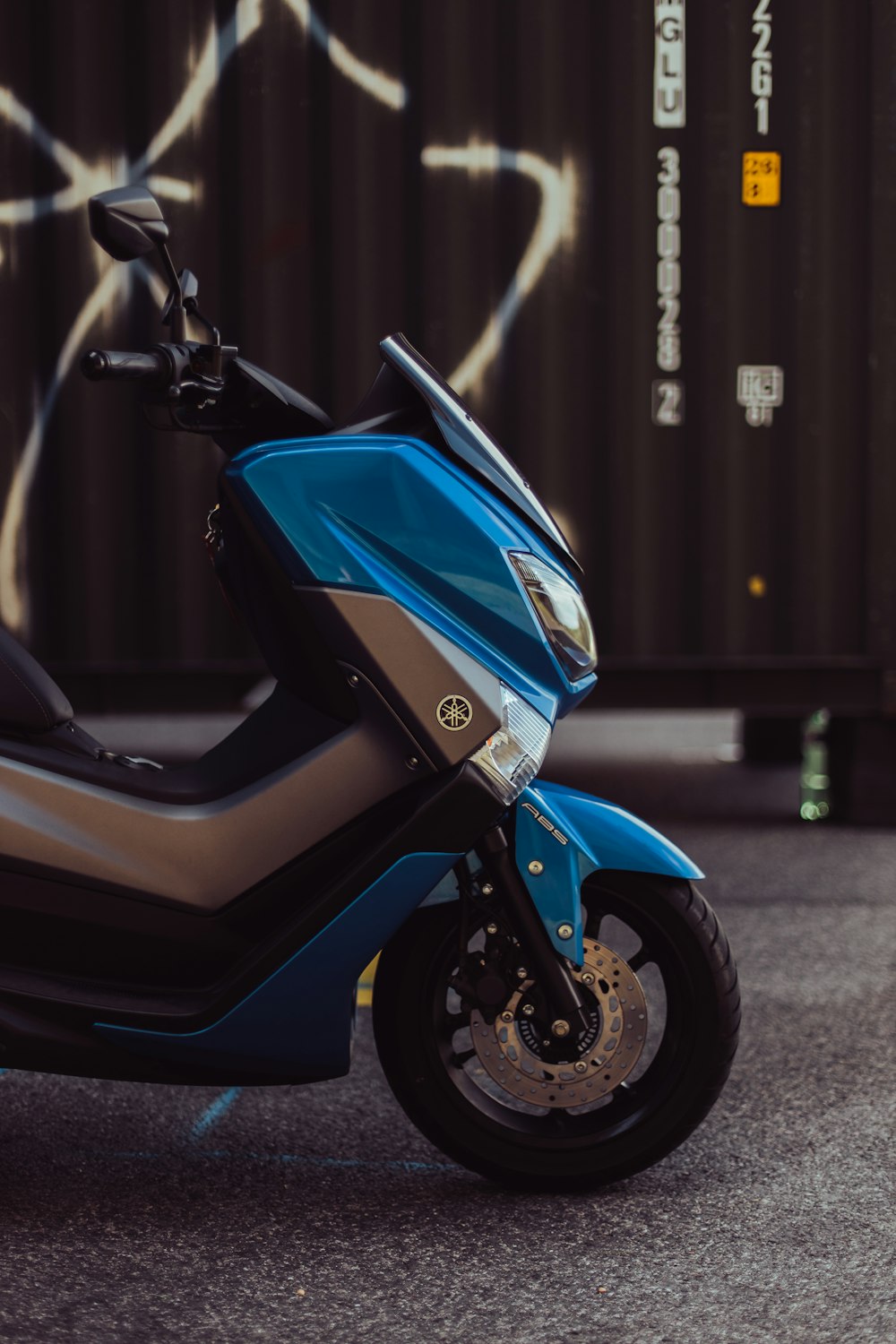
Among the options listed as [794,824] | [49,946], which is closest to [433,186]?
[794,824]

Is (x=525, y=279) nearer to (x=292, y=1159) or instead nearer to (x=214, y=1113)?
(x=214, y=1113)

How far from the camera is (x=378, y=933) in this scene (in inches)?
98.9

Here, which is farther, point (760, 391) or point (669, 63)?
point (760, 391)

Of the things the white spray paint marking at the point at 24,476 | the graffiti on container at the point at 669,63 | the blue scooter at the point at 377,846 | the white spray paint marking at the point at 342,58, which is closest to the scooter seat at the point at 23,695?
the blue scooter at the point at 377,846

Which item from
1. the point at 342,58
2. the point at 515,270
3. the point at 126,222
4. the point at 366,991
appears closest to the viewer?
the point at 126,222

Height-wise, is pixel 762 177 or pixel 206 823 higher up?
pixel 762 177

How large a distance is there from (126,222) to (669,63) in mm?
3859

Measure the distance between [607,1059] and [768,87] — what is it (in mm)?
4205

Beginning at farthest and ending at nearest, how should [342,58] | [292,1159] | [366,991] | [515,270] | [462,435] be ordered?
[515,270] < [342,58] < [366,991] < [292,1159] < [462,435]

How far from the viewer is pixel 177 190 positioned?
558cm

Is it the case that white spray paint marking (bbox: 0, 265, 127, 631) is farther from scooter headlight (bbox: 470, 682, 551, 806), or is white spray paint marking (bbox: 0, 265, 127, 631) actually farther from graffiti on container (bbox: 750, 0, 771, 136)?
scooter headlight (bbox: 470, 682, 551, 806)

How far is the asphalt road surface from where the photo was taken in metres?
2.23

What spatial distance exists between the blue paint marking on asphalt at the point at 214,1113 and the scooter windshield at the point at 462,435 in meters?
1.32

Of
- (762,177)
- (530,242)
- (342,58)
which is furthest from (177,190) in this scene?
(762,177)
